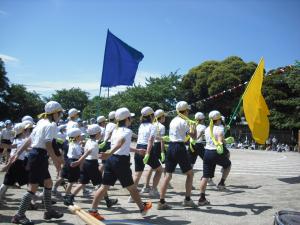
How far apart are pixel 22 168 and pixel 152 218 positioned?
2710 millimetres

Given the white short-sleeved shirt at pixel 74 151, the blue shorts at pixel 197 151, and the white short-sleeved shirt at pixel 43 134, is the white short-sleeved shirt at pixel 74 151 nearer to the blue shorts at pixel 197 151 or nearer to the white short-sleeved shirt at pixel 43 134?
the white short-sleeved shirt at pixel 43 134

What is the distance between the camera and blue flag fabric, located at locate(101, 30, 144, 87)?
37.6 feet

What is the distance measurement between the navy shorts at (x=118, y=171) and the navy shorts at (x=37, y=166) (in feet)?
3.44

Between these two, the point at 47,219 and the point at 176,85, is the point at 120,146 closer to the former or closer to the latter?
the point at 47,219

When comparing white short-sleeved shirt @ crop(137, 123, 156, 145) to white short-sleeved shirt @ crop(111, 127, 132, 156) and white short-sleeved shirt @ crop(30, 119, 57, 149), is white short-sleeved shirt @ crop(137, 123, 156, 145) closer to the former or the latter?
white short-sleeved shirt @ crop(111, 127, 132, 156)

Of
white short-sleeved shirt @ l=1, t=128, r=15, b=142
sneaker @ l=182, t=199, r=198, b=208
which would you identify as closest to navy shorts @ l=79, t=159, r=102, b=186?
sneaker @ l=182, t=199, r=198, b=208

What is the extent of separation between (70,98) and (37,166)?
243 feet

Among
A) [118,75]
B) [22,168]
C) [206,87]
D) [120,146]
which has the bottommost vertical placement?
[22,168]

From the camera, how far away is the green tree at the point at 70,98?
77250 millimetres

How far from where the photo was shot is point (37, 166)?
604cm

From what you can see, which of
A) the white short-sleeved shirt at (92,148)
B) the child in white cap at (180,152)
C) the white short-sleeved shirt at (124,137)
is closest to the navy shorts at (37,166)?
the white short-sleeved shirt at (124,137)

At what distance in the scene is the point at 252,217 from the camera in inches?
261

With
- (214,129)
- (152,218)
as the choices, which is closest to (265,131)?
(214,129)

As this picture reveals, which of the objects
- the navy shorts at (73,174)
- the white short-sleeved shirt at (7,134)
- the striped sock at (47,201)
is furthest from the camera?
the white short-sleeved shirt at (7,134)
